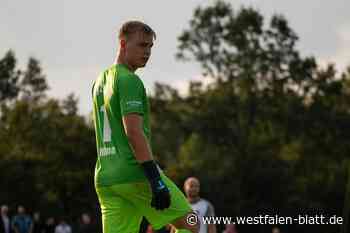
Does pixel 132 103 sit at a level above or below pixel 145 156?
above

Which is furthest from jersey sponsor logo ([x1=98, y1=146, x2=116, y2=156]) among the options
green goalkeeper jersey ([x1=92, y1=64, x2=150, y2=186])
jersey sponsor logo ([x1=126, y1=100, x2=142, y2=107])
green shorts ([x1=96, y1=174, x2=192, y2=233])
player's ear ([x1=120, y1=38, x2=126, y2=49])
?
player's ear ([x1=120, y1=38, x2=126, y2=49])

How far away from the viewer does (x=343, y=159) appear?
6925 cm

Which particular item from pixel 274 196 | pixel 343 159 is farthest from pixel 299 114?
pixel 274 196

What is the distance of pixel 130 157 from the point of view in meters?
7.01

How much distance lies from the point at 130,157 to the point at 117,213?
1.20 feet

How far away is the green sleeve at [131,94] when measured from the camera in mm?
6864

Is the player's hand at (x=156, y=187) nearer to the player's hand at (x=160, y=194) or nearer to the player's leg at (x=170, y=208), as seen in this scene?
the player's hand at (x=160, y=194)

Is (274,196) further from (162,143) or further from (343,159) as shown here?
Result: (162,143)

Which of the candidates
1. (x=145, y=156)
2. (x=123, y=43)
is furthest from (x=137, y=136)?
(x=123, y=43)

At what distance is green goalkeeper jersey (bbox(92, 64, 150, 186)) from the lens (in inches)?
272

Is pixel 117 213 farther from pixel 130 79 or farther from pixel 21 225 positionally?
pixel 21 225

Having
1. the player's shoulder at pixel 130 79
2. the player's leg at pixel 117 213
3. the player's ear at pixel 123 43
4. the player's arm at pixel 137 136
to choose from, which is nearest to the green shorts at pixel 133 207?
the player's leg at pixel 117 213

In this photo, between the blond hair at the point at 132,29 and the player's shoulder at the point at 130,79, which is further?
the blond hair at the point at 132,29

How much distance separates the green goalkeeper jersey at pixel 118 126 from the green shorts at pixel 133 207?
0.21ft
